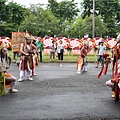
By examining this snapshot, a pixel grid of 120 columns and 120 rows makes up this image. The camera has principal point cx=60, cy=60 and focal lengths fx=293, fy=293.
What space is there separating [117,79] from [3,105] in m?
2.67

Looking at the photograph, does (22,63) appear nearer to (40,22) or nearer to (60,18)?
(40,22)

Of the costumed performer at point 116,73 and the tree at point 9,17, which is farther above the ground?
the tree at point 9,17

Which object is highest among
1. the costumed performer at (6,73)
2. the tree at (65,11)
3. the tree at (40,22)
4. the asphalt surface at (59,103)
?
the tree at (65,11)

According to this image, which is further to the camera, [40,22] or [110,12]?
[110,12]

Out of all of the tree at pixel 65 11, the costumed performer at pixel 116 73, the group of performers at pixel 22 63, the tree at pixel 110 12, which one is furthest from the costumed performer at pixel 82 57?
the tree at pixel 110 12

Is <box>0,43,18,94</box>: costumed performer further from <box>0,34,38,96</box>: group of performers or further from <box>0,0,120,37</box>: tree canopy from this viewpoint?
<box>0,0,120,37</box>: tree canopy

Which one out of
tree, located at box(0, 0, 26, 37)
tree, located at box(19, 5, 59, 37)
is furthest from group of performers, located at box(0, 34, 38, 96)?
tree, located at box(0, 0, 26, 37)

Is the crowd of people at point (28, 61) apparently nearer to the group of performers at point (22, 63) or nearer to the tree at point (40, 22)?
the group of performers at point (22, 63)

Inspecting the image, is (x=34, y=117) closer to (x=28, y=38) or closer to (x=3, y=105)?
(x=3, y=105)

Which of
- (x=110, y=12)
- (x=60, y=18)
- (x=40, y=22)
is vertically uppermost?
(x=110, y=12)

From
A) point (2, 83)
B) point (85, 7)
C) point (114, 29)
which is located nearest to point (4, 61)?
point (2, 83)

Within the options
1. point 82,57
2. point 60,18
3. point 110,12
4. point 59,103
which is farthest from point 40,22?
point 59,103

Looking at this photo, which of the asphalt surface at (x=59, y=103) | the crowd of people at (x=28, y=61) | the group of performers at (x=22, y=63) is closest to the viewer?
the asphalt surface at (x=59, y=103)

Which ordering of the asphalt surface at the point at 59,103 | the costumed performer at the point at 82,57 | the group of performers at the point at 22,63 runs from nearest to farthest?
1. the asphalt surface at the point at 59,103
2. the group of performers at the point at 22,63
3. the costumed performer at the point at 82,57
